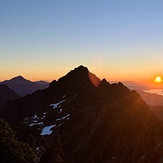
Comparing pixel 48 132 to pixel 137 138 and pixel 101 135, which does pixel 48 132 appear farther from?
pixel 137 138

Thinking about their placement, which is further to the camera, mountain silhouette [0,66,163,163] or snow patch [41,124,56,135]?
snow patch [41,124,56,135]

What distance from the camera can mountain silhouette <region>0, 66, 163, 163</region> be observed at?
7612 centimetres

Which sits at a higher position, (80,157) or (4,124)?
(4,124)

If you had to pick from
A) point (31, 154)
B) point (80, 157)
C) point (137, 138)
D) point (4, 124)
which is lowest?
point (80, 157)

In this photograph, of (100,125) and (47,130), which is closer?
(100,125)

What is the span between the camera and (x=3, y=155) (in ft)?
81.3

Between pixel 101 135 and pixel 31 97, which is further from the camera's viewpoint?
pixel 31 97

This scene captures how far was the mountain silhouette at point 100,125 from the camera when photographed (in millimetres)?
76125

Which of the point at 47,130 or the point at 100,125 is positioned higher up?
the point at 100,125

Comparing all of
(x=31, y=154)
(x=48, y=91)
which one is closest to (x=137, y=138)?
(x=31, y=154)

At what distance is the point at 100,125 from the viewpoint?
9319 centimetres

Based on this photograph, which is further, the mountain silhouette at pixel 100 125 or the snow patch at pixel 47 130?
the snow patch at pixel 47 130

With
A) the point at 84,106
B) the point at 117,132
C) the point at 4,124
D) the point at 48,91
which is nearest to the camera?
the point at 4,124

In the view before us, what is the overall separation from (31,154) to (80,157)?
57.0 metres
